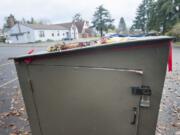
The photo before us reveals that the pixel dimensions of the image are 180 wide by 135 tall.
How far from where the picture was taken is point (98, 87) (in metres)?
1.80

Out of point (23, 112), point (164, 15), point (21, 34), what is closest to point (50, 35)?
point (21, 34)

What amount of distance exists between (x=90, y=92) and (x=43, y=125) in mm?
791

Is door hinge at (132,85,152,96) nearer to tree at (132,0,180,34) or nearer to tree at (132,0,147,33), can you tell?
tree at (132,0,180,34)

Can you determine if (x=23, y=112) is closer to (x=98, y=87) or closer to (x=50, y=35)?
(x=98, y=87)

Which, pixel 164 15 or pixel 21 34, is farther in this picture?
pixel 21 34

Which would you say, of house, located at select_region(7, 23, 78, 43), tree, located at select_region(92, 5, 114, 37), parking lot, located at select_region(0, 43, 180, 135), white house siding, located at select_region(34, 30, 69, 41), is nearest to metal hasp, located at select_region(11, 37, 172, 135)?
parking lot, located at select_region(0, 43, 180, 135)

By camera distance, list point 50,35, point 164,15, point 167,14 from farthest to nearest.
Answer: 1. point 50,35
2. point 164,15
3. point 167,14

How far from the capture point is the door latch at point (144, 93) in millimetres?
1651

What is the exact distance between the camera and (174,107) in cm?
402

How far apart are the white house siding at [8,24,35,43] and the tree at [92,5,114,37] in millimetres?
15057

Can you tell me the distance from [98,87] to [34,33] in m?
41.1

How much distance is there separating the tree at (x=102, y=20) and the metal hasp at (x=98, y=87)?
41.1 m

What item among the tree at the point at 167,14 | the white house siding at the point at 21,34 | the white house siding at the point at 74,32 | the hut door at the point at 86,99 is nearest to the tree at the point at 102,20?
the white house siding at the point at 74,32

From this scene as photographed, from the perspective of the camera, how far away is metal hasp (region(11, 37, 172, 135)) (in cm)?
161
